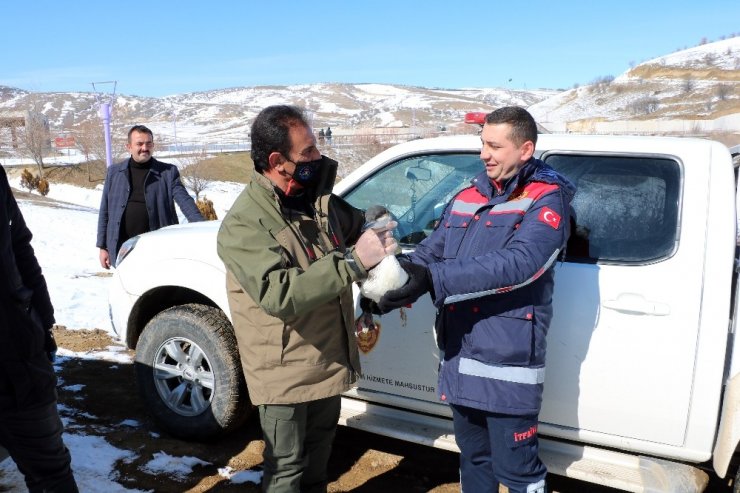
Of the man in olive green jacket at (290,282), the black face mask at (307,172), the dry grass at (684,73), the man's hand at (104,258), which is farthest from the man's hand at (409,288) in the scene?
the dry grass at (684,73)

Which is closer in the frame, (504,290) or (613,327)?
(504,290)

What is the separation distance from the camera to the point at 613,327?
2727mm

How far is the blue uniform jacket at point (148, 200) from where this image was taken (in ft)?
17.3

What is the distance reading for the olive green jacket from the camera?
6.96ft

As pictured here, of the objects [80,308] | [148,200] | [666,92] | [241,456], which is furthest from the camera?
[666,92]

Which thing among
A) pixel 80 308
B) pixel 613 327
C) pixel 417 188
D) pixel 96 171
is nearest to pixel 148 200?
pixel 80 308

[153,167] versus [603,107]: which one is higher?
[603,107]

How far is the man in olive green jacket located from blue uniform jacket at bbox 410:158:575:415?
361 mm

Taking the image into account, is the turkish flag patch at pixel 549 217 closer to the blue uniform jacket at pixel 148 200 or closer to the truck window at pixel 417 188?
the truck window at pixel 417 188

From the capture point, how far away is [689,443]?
2.69 metres

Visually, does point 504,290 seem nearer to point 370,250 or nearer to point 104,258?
point 370,250

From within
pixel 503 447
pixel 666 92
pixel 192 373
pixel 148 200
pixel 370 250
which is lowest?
pixel 192 373

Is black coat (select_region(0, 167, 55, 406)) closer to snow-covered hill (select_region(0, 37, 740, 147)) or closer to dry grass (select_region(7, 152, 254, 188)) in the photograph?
dry grass (select_region(7, 152, 254, 188))

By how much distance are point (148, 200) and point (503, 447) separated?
383 centimetres
